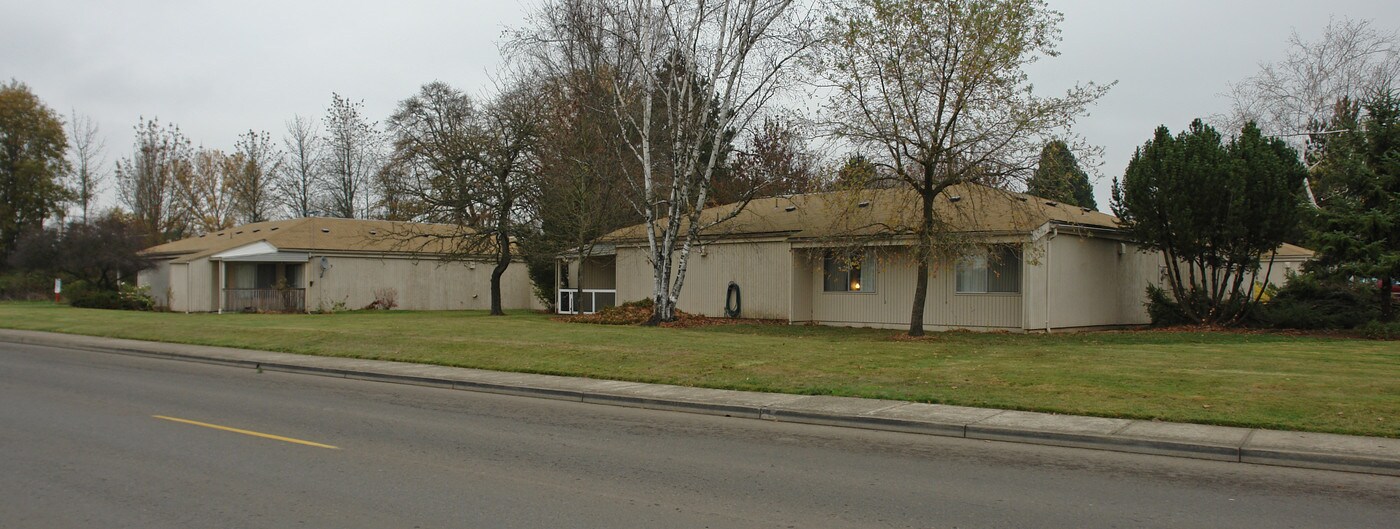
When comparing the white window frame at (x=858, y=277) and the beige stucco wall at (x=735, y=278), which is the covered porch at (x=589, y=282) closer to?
the beige stucco wall at (x=735, y=278)

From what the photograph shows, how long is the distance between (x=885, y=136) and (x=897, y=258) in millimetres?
5093

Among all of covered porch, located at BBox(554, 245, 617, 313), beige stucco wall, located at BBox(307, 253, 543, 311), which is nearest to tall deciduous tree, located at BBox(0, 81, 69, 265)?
beige stucco wall, located at BBox(307, 253, 543, 311)

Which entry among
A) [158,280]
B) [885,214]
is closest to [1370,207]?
[885,214]

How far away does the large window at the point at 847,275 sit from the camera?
25969 mm

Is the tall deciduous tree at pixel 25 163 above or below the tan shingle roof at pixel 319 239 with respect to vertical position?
above

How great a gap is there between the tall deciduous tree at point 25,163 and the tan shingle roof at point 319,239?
2205 centimetres

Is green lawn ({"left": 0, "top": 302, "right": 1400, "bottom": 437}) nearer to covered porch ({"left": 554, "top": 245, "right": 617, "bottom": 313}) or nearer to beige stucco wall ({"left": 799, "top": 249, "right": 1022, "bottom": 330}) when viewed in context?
beige stucco wall ({"left": 799, "top": 249, "right": 1022, "bottom": 330})

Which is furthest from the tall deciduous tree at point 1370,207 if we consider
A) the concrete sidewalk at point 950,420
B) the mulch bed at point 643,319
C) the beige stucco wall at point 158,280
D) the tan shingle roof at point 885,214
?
the beige stucco wall at point 158,280

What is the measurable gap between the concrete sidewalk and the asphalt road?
1.01 ft

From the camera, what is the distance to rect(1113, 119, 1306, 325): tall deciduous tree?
2175cm

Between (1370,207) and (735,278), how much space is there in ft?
53.3

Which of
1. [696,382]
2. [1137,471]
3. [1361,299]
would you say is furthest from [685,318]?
[1137,471]

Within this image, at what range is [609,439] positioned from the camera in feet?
A: 32.1

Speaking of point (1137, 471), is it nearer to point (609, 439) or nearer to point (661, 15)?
point (609, 439)
